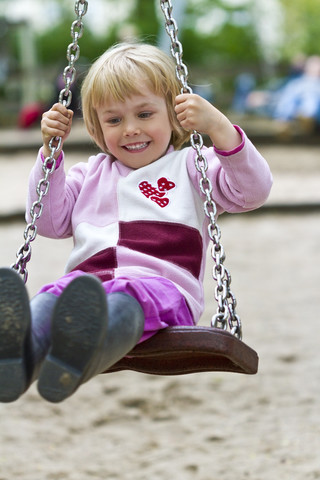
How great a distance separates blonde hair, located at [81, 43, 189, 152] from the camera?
2336 mm

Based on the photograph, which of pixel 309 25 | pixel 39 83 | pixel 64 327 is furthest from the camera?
pixel 309 25

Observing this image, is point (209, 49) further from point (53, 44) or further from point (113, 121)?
point (113, 121)

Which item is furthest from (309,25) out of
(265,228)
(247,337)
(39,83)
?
(247,337)

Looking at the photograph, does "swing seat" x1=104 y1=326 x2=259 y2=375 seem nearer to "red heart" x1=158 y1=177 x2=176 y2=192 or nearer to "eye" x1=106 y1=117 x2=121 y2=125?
"red heart" x1=158 y1=177 x2=176 y2=192

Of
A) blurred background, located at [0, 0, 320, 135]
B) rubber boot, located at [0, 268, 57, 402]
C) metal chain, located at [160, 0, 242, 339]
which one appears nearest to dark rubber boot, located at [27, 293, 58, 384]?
rubber boot, located at [0, 268, 57, 402]

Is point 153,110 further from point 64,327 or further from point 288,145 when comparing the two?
point 288,145

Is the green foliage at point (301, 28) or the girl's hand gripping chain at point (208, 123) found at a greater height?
the girl's hand gripping chain at point (208, 123)

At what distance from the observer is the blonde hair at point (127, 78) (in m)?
2.34

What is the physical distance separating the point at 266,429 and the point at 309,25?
28.9m

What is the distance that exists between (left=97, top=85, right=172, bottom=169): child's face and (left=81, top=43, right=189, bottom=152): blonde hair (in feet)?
0.08

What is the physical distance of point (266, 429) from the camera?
3.87 m

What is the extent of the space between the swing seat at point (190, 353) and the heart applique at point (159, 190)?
442 millimetres

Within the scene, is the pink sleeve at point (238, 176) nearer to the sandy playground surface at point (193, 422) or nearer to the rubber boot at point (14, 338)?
the rubber boot at point (14, 338)

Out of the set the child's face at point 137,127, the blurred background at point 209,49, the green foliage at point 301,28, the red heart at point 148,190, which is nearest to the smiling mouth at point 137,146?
the child's face at point 137,127
